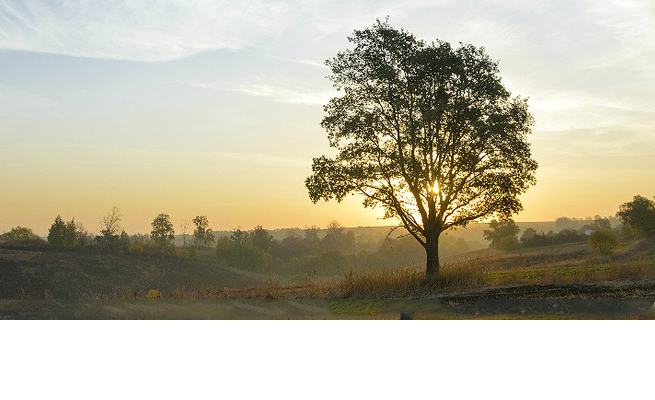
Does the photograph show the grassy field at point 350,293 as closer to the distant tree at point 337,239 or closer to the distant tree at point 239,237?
the distant tree at point 239,237

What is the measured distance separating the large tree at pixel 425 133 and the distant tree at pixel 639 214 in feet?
38.0

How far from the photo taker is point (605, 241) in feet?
102

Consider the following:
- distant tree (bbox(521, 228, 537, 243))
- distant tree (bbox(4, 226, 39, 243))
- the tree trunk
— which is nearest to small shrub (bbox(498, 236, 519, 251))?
distant tree (bbox(521, 228, 537, 243))

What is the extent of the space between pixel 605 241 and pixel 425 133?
17.1 meters

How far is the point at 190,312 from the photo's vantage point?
55.5 ft

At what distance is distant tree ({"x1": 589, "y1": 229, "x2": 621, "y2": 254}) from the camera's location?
30.9 meters

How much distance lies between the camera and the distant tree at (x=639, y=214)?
2891 cm

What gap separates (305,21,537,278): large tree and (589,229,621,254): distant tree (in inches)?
518

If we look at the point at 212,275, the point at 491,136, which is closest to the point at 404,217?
the point at 491,136

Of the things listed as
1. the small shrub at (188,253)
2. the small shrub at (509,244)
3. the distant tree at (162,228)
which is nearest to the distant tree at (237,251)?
the small shrub at (188,253)

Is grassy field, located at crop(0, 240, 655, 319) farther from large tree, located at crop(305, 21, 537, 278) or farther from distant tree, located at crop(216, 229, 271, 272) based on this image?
distant tree, located at crop(216, 229, 271, 272)

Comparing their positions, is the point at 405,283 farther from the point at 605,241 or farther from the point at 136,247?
the point at 136,247

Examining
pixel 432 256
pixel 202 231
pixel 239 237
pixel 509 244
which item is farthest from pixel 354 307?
pixel 509 244
